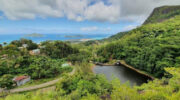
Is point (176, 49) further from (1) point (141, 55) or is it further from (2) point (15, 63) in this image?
(2) point (15, 63)

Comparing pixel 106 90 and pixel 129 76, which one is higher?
pixel 106 90

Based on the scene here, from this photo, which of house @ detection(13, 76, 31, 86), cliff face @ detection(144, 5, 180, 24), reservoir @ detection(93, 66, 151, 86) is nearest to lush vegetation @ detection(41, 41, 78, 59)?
house @ detection(13, 76, 31, 86)

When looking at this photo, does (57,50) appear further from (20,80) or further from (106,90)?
(106,90)

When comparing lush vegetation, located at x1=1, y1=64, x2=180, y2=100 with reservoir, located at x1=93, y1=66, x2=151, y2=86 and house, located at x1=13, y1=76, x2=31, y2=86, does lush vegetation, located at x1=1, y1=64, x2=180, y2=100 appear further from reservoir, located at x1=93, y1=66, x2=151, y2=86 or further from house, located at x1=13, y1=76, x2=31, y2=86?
reservoir, located at x1=93, y1=66, x2=151, y2=86

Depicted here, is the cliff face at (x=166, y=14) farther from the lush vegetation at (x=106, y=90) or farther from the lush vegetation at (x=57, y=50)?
the lush vegetation at (x=106, y=90)

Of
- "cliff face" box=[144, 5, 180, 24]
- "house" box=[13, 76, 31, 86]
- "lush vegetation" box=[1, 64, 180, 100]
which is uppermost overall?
"cliff face" box=[144, 5, 180, 24]

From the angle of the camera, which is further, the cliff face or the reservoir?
the cliff face

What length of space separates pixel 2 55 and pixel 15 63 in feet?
21.6

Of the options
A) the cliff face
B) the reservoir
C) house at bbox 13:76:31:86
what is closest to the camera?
house at bbox 13:76:31:86

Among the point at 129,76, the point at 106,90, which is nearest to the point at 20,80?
the point at 106,90

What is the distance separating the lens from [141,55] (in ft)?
55.9

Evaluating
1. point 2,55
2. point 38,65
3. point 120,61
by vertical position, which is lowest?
point 120,61

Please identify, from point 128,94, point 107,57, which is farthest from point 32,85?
point 107,57

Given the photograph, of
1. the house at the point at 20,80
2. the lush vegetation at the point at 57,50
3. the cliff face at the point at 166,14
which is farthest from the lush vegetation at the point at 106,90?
the cliff face at the point at 166,14
